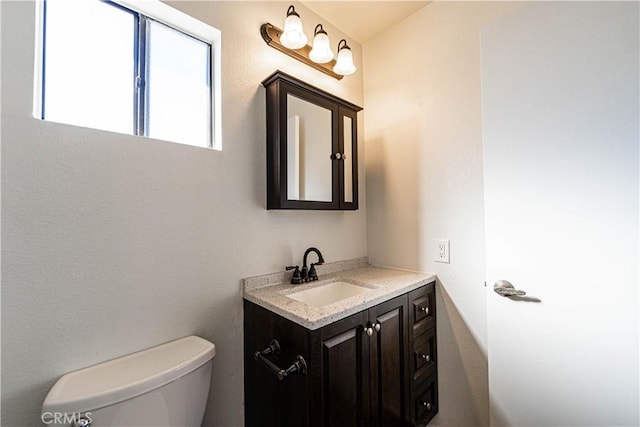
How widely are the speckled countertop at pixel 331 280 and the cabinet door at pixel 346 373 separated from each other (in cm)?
5

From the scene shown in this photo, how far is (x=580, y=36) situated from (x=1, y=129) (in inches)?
75.0

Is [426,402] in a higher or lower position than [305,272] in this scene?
lower

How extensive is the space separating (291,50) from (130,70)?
2.58ft

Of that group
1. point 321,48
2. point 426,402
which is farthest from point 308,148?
point 426,402

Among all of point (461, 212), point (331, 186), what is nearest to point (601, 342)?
point (461, 212)

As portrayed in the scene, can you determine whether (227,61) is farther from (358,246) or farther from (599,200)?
(599,200)

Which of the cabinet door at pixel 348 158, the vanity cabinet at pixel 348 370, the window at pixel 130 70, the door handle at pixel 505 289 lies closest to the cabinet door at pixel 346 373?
the vanity cabinet at pixel 348 370

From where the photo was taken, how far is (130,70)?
1038mm

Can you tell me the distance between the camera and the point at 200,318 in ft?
3.47

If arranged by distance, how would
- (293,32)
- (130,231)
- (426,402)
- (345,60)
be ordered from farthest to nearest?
(345,60) → (426,402) → (293,32) → (130,231)

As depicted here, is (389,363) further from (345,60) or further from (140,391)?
(345,60)

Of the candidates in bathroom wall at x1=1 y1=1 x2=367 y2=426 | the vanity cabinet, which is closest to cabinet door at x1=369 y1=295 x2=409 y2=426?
the vanity cabinet

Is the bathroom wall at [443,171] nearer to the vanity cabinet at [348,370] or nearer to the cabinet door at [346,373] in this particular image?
the vanity cabinet at [348,370]

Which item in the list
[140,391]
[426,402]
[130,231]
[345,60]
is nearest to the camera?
[140,391]
